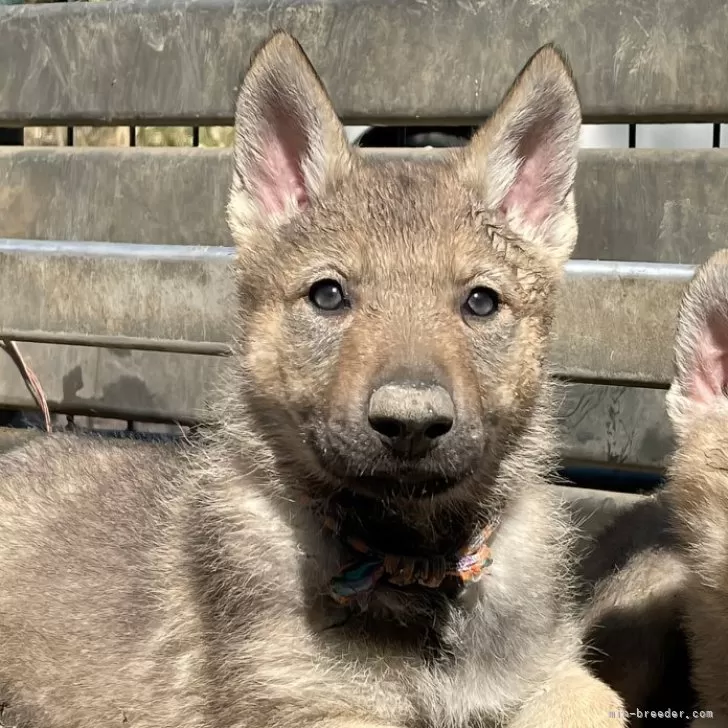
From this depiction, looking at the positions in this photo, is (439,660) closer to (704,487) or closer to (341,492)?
(341,492)

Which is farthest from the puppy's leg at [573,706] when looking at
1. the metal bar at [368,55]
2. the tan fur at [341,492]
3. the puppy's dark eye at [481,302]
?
the metal bar at [368,55]

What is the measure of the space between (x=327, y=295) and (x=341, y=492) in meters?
0.58

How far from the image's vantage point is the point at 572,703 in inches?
107

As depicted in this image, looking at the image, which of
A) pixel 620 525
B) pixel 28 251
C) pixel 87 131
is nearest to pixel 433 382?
pixel 620 525

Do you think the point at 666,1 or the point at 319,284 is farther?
the point at 666,1

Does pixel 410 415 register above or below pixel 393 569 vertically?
above

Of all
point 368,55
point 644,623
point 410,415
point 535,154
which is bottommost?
point 644,623

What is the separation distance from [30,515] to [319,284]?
1.66 metres

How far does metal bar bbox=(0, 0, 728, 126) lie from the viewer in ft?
13.2

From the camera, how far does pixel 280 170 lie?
326cm

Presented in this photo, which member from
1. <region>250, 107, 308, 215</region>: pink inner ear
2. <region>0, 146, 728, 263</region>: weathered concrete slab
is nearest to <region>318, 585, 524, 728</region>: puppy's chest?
<region>250, 107, 308, 215</region>: pink inner ear

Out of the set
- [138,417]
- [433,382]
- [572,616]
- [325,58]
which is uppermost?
[325,58]

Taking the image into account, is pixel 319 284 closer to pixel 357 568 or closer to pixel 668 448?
pixel 357 568

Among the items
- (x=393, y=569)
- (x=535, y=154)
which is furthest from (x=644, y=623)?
(x=535, y=154)
